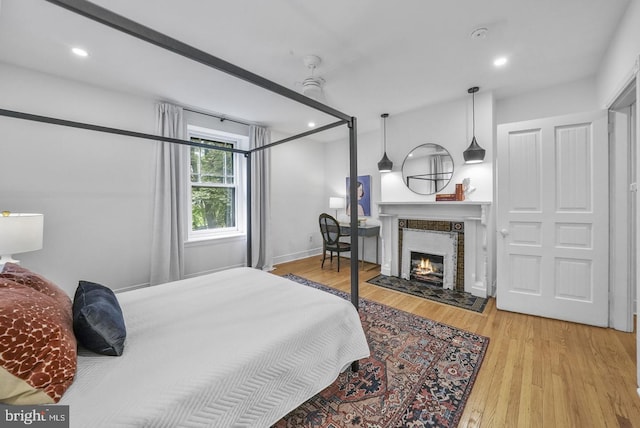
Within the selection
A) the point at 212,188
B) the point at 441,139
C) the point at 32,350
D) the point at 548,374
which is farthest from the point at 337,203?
the point at 32,350

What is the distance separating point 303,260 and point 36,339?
4370 mm

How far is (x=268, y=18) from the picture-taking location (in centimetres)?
188

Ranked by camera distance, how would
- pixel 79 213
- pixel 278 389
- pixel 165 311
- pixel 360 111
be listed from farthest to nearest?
pixel 360 111 → pixel 79 213 → pixel 165 311 → pixel 278 389

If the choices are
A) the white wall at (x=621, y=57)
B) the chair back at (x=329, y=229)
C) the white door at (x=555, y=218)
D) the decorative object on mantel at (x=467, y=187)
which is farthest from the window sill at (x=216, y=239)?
the white wall at (x=621, y=57)

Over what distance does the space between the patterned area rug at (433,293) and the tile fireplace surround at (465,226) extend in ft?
0.51

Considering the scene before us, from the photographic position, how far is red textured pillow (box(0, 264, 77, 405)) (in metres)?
0.74

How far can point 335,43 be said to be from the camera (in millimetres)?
2162

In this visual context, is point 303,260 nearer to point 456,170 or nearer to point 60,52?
point 456,170

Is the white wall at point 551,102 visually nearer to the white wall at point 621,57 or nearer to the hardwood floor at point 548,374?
the white wall at point 621,57

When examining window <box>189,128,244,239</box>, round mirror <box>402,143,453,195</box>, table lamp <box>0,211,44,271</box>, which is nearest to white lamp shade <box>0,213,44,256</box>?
table lamp <box>0,211,44,271</box>

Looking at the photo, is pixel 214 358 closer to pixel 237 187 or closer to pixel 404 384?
pixel 404 384

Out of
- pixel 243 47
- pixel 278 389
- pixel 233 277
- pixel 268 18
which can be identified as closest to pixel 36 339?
pixel 278 389

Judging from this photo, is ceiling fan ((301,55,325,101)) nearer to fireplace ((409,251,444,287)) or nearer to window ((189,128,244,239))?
window ((189,128,244,239))

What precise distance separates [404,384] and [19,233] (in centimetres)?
290
